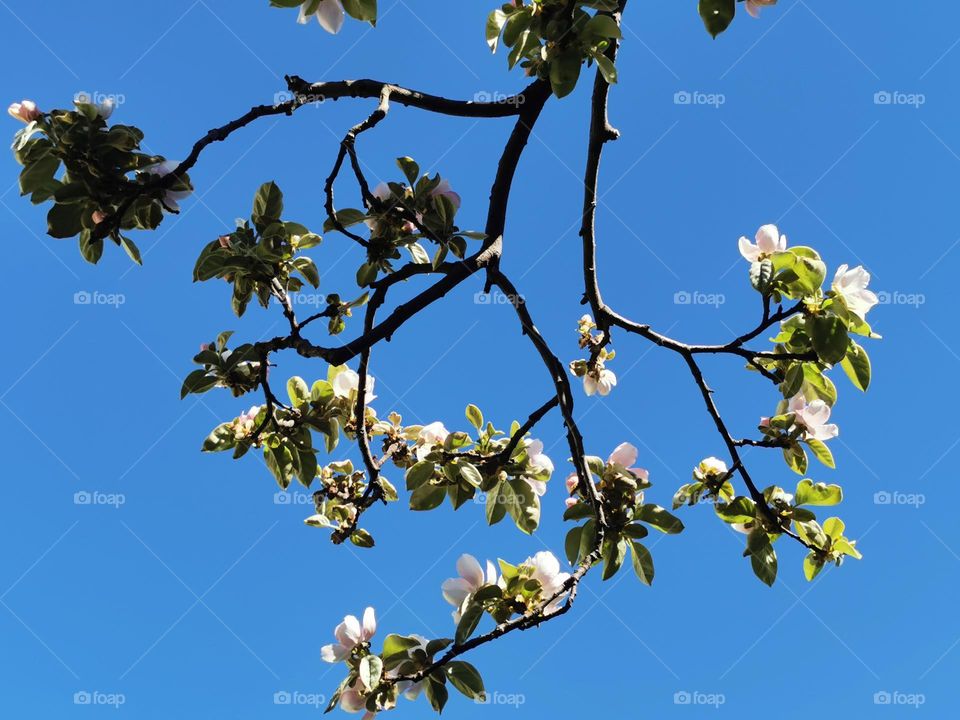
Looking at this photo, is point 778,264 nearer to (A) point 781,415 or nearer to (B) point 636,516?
(A) point 781,415

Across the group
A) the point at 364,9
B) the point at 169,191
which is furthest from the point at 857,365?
the point at 169,191

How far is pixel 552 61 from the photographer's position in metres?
1.21

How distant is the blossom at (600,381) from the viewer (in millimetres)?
1859

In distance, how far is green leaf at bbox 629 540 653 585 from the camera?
1419mm

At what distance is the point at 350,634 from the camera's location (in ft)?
4.26

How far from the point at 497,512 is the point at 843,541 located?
27.9 inches

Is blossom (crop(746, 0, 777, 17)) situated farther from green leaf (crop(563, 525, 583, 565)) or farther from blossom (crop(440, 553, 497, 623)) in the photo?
blossom (crop(440, 553, 497, 623))

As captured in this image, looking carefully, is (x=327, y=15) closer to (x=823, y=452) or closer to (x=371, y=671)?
(x=371, y=671)

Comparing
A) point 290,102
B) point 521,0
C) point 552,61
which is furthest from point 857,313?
point 290,102

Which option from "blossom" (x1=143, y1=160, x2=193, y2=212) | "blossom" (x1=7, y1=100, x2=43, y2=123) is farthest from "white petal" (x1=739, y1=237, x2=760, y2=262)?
"blossom" (x1=7, y1=100, x2=43, y2=123)

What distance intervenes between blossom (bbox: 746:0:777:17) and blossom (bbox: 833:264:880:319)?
0.58 meters

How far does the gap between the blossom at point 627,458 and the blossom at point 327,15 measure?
96 centimetres

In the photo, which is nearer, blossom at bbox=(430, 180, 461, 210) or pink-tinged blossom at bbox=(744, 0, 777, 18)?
blossom at bbox=(430, 180, 461, 210)

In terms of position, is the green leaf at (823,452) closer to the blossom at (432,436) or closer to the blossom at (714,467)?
the blossom at (714,467)
